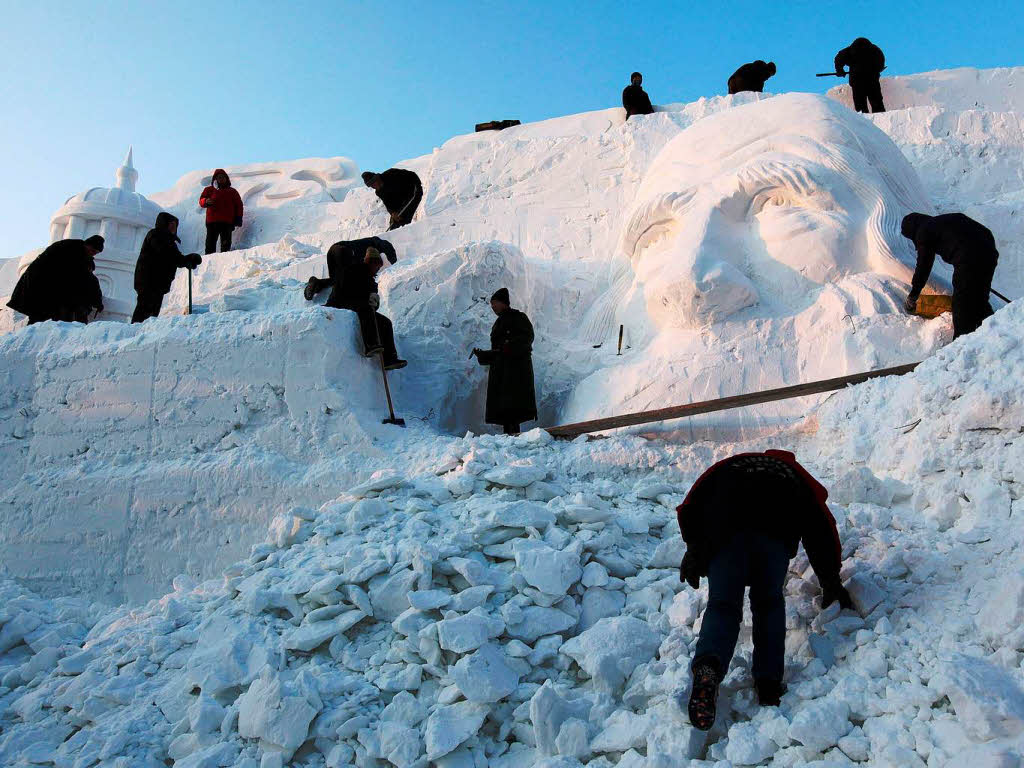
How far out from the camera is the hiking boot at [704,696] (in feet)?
7.86

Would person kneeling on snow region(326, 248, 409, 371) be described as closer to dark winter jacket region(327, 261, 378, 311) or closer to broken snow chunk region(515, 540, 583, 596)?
dark winter jacket region(327, 261, 378, 311)

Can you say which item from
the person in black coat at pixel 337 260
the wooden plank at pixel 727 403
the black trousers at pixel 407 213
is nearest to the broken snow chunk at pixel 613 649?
the wooden plank at pixel 727 403

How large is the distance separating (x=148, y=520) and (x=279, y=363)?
3.60 ft

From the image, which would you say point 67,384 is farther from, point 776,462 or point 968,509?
point 968,509

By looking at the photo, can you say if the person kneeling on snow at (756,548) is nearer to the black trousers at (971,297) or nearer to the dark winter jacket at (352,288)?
the black trousers at (971,297)

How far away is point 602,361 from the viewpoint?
217 inches

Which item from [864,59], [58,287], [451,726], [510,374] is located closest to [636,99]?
[864,59]

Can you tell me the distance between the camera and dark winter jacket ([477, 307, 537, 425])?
5.20 metres

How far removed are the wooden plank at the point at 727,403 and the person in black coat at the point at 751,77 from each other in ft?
16.3

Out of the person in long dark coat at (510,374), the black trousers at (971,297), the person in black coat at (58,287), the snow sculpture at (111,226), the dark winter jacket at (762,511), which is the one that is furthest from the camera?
the snow sculpture at (111,226)

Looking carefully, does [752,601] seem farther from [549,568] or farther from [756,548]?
[549,568]

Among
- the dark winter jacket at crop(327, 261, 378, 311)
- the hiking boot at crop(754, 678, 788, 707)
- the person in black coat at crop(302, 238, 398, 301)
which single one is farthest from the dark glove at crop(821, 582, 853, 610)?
the person in black coat at crop(302, 238, 398, 301)

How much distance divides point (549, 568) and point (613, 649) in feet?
1.51

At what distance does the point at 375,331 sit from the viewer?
5.32 meters
